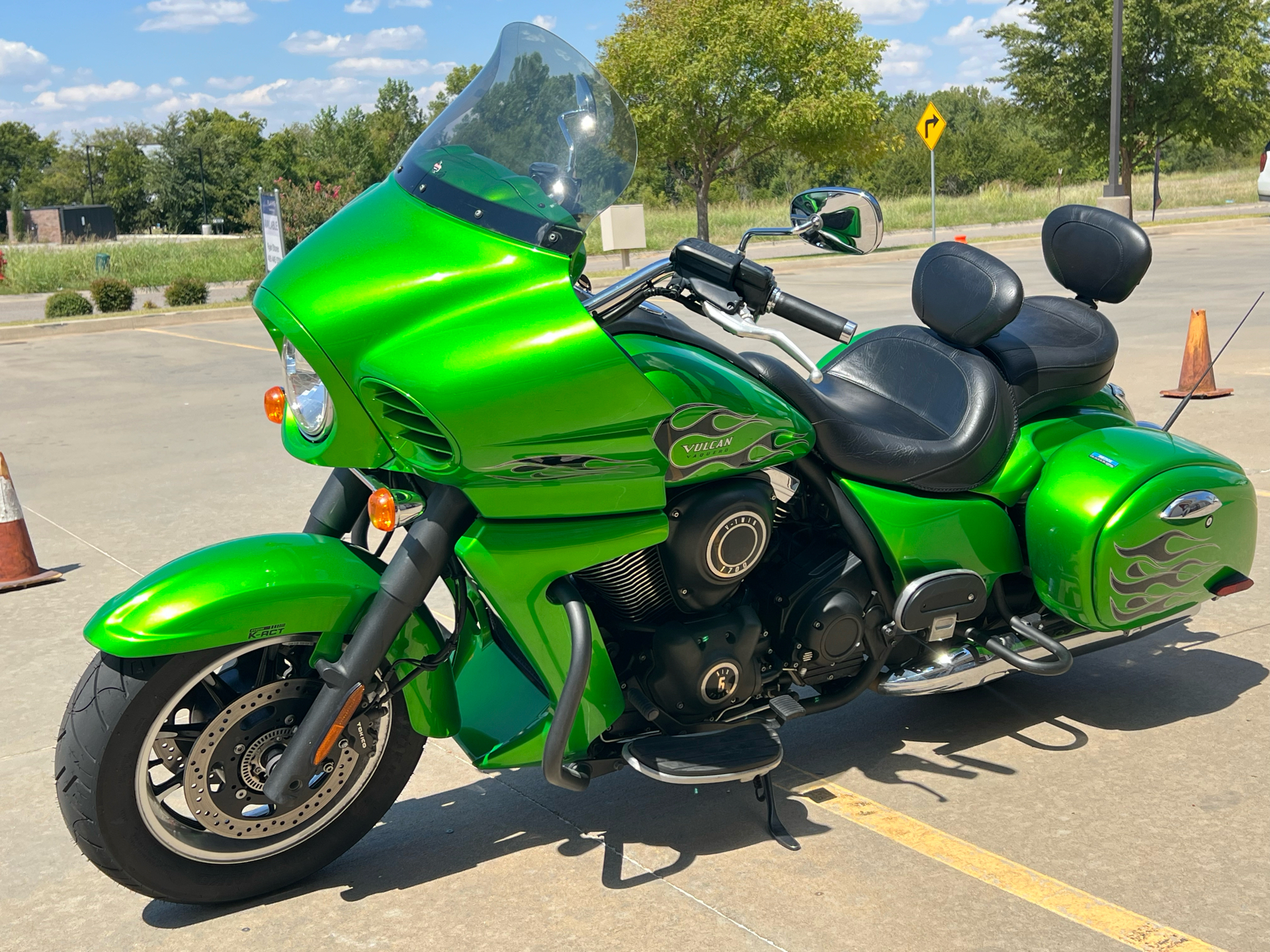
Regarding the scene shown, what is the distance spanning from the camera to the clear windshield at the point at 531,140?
296 centimetres

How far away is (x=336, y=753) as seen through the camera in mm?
3115

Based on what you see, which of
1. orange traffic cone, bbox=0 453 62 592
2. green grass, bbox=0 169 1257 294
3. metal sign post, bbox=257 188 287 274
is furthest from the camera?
green grass, bbox=0 169 1257 294

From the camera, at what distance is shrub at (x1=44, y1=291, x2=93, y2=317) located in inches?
810

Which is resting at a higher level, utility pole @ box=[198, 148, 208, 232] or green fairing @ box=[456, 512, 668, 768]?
utility pole @ box=[198, 148, 208, 232]

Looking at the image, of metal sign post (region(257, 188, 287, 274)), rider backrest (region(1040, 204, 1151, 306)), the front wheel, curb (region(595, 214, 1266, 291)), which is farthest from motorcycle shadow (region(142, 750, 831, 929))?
curb (region(595, 214, 1266, 291))

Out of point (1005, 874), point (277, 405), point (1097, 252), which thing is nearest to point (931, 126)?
point (1097, 252)

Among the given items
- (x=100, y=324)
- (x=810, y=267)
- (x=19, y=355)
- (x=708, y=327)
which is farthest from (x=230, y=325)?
(x=810, y=267)

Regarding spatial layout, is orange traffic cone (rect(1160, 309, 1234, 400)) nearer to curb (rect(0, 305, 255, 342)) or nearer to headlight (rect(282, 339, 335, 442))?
headlight (rect(282, 339, 335, 442))

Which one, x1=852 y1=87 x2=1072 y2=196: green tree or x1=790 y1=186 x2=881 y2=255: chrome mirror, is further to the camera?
x1=852 y1=87 x2=1072 y2=196: green tree

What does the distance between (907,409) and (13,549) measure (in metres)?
4.35

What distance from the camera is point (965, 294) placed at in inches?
149

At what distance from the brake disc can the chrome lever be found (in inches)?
52.5

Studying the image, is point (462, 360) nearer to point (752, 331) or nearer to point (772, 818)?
point (752, 331)

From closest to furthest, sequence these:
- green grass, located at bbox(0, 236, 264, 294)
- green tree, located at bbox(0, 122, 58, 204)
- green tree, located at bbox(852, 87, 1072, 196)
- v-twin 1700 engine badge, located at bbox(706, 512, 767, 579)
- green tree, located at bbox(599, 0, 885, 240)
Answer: v-twin 1700 engine badge, located at bbox(706, 512, 767, 579), green grass, located at bbox(0, 236, 264, 294), green tree, located at bbox(599, 0, 885, 240), green tree, located at bbox(852, 87, 1072, 196), green tree, located at bbox(0, 122, 58, 204)
